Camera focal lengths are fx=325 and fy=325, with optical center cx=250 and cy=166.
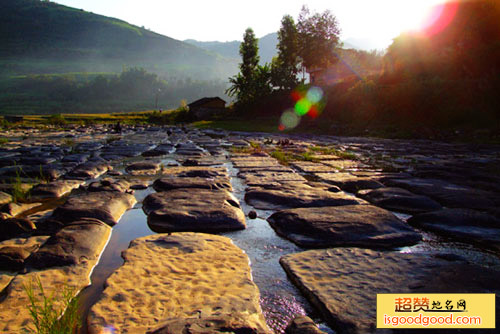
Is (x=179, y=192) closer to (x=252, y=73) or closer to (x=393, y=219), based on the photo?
(x=393, y=219)

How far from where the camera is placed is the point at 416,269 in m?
1.56

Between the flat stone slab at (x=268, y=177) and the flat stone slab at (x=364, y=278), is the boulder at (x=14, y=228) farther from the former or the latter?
the flat stone slab at (x=268, y=177)

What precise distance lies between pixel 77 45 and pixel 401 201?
16466 centimetres

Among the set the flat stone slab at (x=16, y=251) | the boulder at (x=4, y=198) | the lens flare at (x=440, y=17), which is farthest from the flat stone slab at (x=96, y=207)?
the lens flare at (x=440, y=17)

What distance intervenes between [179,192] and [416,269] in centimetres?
202

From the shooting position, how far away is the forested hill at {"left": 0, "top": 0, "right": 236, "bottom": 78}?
124 meters

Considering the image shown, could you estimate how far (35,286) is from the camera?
1.41 meters

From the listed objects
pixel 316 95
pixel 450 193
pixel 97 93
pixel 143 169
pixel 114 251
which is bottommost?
pixel 143 169

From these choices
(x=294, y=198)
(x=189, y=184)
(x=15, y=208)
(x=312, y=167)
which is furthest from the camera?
(x=312, y=167)

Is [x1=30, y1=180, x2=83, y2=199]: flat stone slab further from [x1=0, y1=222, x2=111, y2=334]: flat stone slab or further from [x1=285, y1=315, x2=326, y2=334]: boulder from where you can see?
[x1=285, y1=315, x2=326, y2=334]: boulder

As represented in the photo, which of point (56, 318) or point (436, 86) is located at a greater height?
point (436, 86)

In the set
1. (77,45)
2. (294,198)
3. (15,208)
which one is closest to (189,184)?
(294,198)

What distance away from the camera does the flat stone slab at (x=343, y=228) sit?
1971mm

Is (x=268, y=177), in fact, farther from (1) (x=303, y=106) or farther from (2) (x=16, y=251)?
(1) (x=303, y=106)
